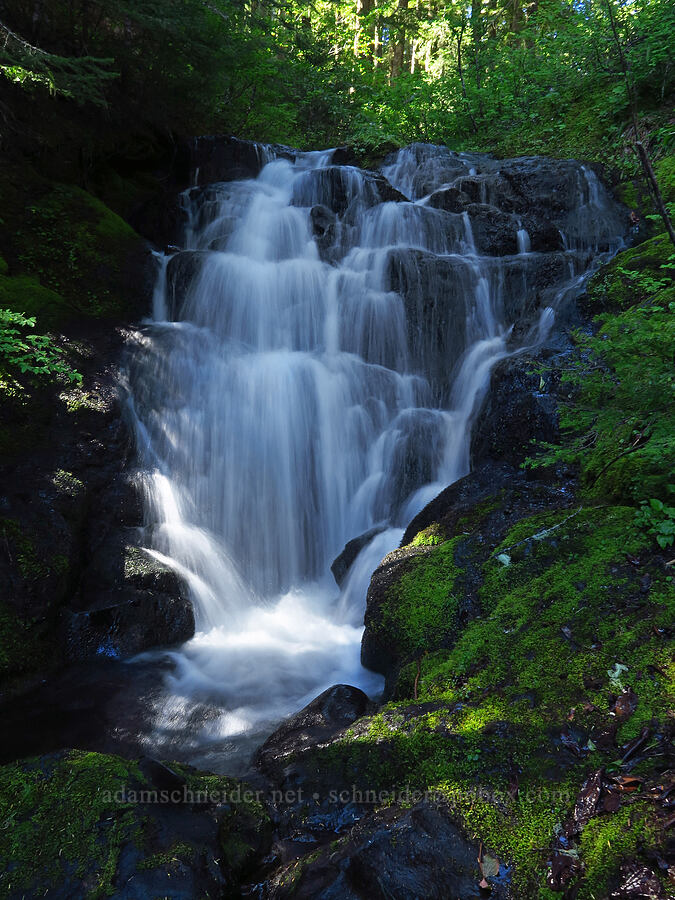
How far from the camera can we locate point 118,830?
7.93ft

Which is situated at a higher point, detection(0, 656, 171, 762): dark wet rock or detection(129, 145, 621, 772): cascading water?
detection(129, 145, 621, 772): cascading water

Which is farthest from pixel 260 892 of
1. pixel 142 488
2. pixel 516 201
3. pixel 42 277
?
pixel 516 201

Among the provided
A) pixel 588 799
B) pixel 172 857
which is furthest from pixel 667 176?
pixel 172 857

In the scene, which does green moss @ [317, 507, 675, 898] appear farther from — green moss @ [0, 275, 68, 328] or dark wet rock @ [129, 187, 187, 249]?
dark wet rock @ [129, 187, 187, 249]

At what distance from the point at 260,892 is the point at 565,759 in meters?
1.56

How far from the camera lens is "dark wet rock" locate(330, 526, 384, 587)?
20.9 ft

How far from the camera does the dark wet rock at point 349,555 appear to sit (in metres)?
6.38

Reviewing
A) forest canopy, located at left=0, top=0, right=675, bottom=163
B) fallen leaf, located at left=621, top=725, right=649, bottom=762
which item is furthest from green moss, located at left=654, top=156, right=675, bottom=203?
fallen leaf, located at left=621, top=725, right=649, bottom=762

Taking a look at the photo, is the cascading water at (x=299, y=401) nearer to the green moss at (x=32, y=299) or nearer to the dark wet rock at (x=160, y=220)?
the dark wet rock at (x=160, y=220)

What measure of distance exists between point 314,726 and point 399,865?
1.62m

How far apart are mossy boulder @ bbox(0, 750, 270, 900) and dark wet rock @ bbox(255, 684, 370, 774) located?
50 centimetres

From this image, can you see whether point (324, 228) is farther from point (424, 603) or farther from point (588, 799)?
point (588, 799)

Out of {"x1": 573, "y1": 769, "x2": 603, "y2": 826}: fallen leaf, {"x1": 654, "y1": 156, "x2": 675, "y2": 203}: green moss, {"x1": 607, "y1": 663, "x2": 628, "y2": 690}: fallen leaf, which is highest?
{"x1": 654, "y1": 156, "x2": 675, "y2": 203}: green moss

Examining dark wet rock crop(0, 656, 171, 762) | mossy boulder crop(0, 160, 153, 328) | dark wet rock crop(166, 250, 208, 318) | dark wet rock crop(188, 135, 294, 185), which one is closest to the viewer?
dark wet rock crop(0, 656, 171, 762)
